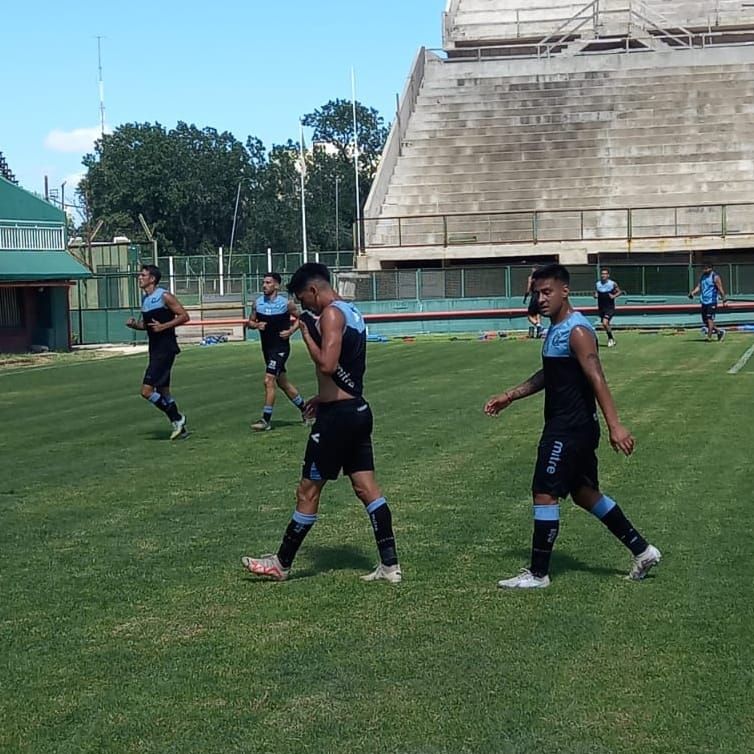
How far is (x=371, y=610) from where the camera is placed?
667 centimetres

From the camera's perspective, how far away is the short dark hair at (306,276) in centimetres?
714

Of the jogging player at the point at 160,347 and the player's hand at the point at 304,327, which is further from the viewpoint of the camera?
the jogging player at the point at 160,347

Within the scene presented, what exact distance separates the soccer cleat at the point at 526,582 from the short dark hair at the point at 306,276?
2009mm

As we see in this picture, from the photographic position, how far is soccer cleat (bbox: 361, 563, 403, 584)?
7285mm

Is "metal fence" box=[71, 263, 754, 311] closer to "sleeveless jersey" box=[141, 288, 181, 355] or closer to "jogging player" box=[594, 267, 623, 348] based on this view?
"jogging player" box=[594, 267, 623, 348]

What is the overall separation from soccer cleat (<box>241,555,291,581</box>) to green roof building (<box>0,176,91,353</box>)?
28.8 m

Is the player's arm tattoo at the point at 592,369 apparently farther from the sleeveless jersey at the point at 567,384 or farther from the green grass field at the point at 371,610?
the green grass field at the point at 371,610

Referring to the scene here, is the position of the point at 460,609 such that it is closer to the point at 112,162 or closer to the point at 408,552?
the point at 408,552

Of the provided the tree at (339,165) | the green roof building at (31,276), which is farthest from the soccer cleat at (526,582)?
the tree at (339,165)

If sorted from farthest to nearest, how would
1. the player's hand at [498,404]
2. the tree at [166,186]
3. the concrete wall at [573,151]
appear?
1. the tree at [166,186]
2. the concrete wall at [573,151]
3. the player's hand at [498,404]

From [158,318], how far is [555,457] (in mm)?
8267

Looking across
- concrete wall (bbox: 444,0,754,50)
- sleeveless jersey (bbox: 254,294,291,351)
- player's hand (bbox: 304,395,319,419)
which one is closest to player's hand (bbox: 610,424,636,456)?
player's hand (bbox: 304,395,319,419)

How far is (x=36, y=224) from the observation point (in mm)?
37688

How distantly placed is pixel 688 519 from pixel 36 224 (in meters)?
31.8
